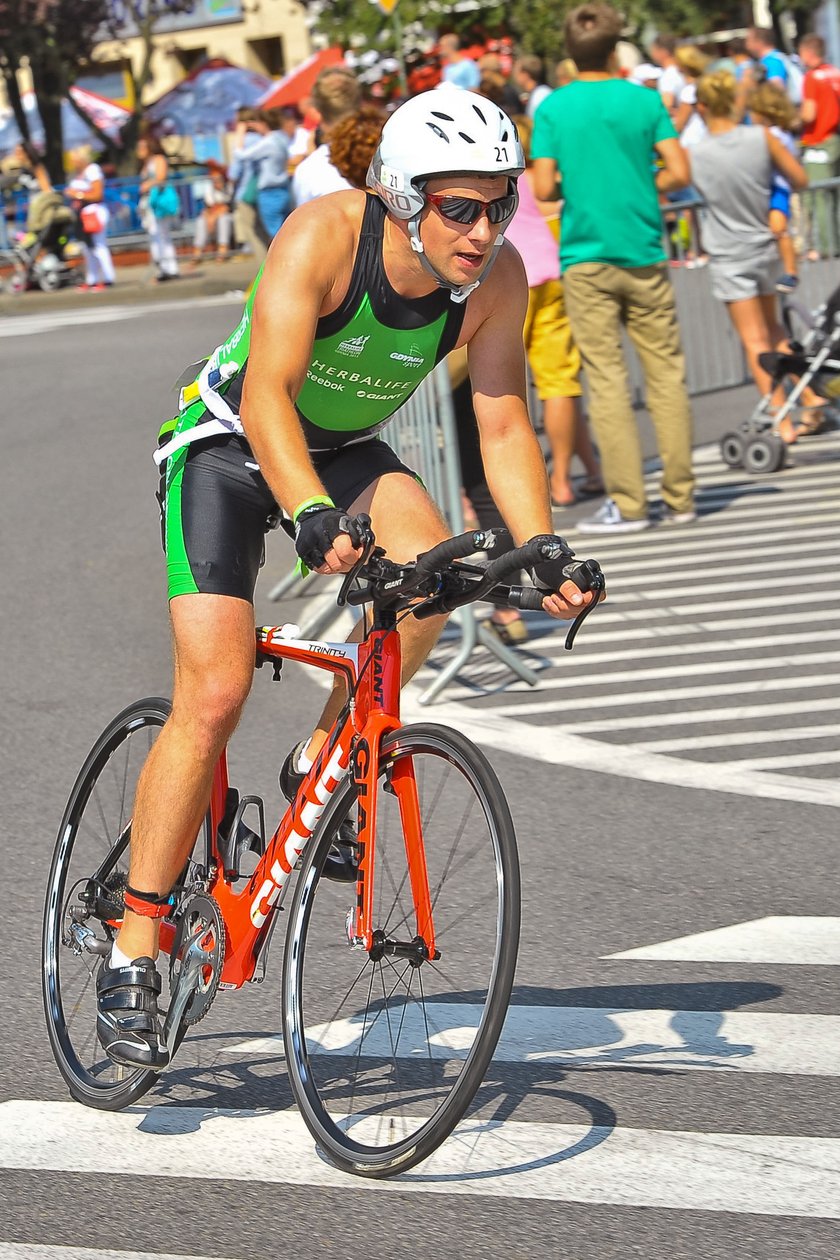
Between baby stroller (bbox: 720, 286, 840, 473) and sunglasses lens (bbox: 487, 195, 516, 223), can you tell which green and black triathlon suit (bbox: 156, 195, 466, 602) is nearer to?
sunglasses lens (bbox: 487, 195, 516, 223)

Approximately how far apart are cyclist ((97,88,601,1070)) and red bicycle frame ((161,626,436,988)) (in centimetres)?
10

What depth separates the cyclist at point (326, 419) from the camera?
3730 millimetres

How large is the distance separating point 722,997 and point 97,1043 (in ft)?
4.73

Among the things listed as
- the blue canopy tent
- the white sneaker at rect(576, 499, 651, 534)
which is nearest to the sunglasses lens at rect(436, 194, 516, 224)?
the white sneaker at rect(576, 499, 651, 534)

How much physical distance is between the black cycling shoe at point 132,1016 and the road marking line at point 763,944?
1.36 meters

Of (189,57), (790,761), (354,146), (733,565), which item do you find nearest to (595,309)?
(733,565)

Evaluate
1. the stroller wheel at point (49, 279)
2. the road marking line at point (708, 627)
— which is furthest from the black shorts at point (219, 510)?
the stroller wheel at point (49, 279)

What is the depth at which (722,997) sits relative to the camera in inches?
182

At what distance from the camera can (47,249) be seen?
27.8m

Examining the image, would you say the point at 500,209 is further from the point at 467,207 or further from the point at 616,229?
the point at 616,229

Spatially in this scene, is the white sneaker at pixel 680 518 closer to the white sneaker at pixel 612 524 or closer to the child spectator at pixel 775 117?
the white sneaker at pixel 612 524

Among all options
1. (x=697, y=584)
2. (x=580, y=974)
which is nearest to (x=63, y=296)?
(x=697, y=584)

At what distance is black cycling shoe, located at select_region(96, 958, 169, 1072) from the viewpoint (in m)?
3.99

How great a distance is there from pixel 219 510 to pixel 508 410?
649 mm
